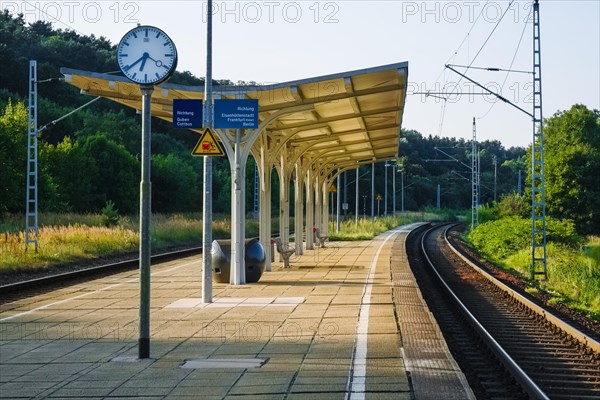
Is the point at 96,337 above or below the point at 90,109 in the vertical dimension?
below

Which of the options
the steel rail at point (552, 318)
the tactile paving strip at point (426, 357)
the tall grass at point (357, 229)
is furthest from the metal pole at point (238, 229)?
the tall grass at point (357, 229)

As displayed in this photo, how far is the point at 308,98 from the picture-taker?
67.0ft

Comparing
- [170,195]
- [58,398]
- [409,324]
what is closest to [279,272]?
[409,324]

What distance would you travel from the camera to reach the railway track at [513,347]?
1024cm

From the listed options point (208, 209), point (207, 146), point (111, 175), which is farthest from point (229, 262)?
point (111, 175)

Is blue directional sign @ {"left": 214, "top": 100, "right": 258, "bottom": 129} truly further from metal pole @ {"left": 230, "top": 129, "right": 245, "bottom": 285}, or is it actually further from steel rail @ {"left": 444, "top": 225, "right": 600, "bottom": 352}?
steel rail @ {"left": 444, "top": 225, "right": 600, "bottom": 352}

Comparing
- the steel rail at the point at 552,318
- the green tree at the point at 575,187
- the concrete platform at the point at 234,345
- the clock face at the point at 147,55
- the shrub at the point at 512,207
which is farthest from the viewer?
the shrub at the point at 512,207

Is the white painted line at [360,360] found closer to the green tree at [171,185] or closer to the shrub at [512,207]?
the shrub at [512,207]

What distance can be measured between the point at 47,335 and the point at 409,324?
202 inches

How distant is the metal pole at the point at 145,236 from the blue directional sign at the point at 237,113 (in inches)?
285

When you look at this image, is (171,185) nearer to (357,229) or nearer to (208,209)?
(357,229)

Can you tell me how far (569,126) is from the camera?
81.6 meters

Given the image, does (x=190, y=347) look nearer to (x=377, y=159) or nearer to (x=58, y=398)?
(x=58, y=398)

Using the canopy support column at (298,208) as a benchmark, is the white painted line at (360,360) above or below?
below
